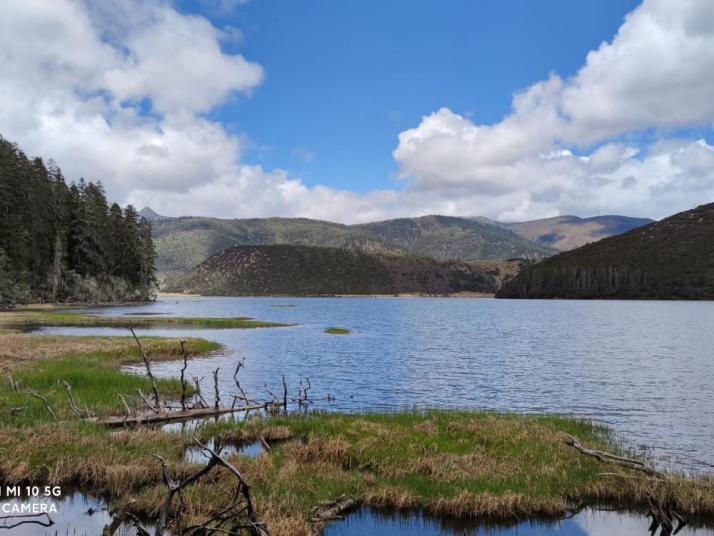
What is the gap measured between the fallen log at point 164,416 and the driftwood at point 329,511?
38.0ft

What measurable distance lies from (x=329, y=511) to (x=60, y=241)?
Result: 133127 mm

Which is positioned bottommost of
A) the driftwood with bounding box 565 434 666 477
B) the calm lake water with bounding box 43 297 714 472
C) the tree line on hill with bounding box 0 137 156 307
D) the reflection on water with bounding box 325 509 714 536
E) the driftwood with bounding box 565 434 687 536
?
the calm lake water with bounding box 43 297 714 472


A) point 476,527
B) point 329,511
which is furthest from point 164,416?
point 476,527

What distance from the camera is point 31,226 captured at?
119m

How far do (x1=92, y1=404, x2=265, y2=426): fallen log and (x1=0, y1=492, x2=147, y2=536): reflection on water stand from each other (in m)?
6.94

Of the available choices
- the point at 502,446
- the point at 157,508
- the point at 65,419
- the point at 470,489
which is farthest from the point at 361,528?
the point at 65,419

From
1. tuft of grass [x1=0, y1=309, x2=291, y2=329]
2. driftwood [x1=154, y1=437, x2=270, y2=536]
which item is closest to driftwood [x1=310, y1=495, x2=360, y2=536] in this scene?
driftwood [x1=154, y1=437, x2=270, y2=536]

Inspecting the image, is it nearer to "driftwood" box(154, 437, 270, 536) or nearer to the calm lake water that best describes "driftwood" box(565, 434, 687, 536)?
the calm lake water

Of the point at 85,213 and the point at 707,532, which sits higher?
the point at 85,213

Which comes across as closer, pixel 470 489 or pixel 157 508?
pixel 157 508

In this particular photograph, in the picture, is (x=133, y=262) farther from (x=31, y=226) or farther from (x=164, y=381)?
(x=164, y=381)

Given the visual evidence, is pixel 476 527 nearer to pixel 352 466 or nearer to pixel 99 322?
pixel 352 466

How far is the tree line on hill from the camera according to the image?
109312mm

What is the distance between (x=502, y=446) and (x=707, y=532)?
7335 mm
